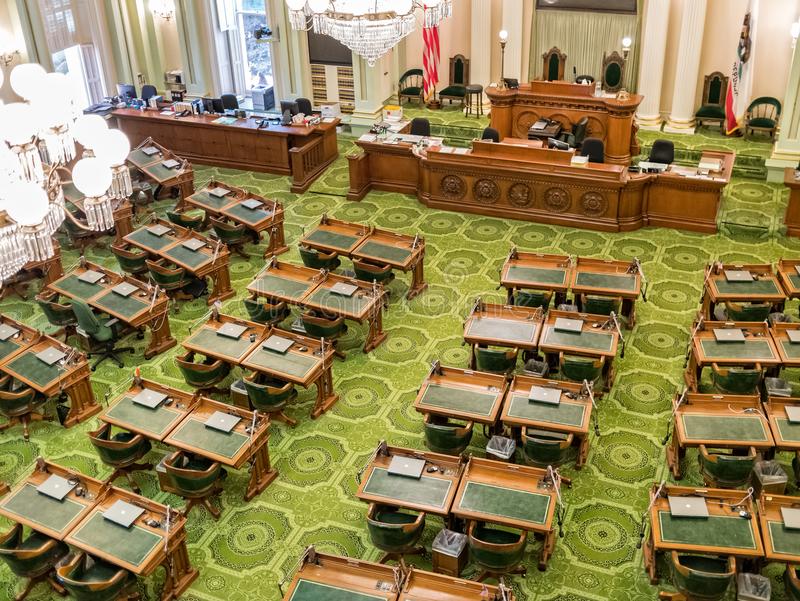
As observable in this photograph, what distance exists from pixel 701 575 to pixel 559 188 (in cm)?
746

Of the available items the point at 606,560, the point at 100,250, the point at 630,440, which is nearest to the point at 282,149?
the point at 100,250

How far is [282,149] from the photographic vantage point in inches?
592

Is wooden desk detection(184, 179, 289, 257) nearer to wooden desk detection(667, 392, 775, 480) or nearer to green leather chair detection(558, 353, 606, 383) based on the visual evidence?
green leather chair detection(558, 353, 606, 383)

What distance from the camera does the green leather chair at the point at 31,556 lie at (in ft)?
22.9

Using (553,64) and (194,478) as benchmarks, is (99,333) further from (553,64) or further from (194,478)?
(553,64)

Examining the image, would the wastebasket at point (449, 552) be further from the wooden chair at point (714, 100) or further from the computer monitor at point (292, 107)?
the wooden chair at point (714, 100)

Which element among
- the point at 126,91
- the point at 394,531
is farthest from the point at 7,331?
the point at 126,91

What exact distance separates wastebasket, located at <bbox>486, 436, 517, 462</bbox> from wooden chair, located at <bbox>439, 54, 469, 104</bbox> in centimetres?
1016

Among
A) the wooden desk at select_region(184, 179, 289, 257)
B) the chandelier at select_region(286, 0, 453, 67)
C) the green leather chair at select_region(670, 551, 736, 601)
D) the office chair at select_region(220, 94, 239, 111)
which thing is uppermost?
the chandelier at select_region(286, 0, 453, 67)

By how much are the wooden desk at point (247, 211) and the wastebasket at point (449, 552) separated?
20.0ft

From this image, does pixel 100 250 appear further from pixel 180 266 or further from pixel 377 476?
pixel 377 476

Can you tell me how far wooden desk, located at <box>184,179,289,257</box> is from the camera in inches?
477

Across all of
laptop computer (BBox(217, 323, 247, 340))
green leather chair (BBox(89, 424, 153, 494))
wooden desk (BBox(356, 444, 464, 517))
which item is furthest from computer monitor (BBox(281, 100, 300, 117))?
wooden desk (BBox(356, 444, 464, 517))

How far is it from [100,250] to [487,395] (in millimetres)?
7292
